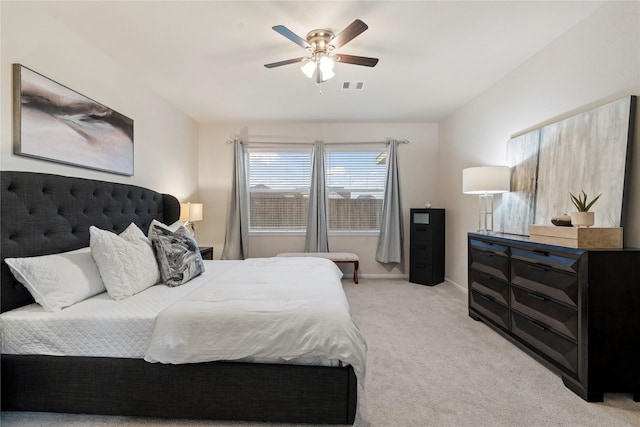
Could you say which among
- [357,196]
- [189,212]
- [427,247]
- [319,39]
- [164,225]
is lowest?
[427,247]

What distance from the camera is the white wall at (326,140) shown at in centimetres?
467

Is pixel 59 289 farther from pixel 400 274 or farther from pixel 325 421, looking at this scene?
pixel 400 274

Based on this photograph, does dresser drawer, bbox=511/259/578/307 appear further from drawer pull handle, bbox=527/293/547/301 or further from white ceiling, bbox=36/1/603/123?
white ceiling, bbox=36/1/603/123

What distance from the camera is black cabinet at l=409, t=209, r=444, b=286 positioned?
4195mm

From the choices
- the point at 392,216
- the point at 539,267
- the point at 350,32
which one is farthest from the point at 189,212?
the point at 539,267

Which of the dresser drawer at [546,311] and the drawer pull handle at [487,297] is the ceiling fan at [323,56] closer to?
the dresser drawer at [546,311]

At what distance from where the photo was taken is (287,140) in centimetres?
468

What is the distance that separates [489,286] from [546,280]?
72 cm

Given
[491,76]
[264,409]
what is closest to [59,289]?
[264,409]

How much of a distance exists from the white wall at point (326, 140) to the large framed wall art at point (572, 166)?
5.96 feet

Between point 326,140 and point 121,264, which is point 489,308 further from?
point 326,140

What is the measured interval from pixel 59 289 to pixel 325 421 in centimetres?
164

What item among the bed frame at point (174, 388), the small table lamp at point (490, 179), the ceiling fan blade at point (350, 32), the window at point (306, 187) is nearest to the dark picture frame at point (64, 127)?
the bed frame at point (174, 388)

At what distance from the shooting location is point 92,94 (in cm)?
239
